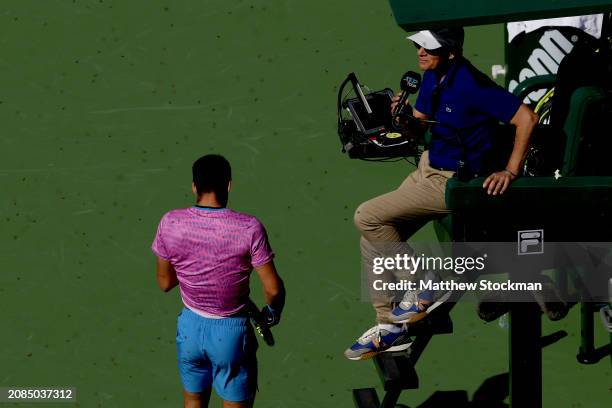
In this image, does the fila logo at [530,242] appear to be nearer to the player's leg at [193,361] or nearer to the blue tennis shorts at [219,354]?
the blue tennis shorts at [219,354]

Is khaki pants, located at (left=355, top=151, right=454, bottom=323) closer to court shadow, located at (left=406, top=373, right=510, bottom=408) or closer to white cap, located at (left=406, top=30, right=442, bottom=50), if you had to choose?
white cap, located at (left=406, top=30, right=442, bottom=50)

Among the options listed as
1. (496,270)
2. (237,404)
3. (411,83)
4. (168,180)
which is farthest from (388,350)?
(168,180)

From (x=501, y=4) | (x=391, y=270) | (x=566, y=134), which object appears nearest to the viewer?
(x=501, y=4)

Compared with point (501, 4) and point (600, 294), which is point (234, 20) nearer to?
point (600, 294)

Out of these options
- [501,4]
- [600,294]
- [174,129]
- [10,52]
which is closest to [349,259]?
[174,129]

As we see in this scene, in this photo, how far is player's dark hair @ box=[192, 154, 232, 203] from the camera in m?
5.62

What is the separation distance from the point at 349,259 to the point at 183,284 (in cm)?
249

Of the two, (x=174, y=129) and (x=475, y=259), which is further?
(x=174, y=129)

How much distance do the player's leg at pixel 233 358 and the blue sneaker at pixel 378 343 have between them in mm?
687

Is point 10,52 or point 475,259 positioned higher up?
point 10,52

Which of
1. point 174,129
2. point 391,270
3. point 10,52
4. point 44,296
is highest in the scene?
point 10,52

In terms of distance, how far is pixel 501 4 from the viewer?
4.71 m

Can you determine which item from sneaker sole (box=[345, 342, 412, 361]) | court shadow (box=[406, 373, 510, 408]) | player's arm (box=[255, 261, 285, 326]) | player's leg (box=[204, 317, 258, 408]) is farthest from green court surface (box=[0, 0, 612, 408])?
player's arm (box=[255, 261, 285, 326])

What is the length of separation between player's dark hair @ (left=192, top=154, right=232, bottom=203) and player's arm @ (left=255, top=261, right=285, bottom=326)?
408mm
